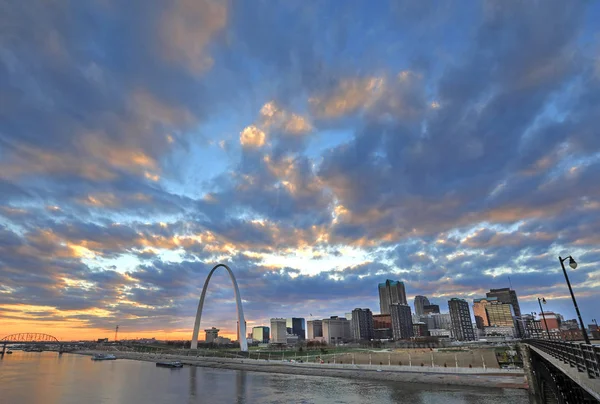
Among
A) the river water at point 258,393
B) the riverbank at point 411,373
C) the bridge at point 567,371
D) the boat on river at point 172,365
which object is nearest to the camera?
the bridge at point 567,371

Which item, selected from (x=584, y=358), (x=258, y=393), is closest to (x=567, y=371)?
(x=584, y=358)

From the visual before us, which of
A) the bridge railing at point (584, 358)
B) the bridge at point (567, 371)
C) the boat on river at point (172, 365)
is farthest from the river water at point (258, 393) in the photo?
the boat on river at point (172, 365)

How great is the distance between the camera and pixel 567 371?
55.2 ft

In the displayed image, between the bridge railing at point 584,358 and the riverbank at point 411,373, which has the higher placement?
the bridge railing at point 584,358

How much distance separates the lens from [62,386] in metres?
72.6

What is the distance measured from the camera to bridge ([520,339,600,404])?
509 inches

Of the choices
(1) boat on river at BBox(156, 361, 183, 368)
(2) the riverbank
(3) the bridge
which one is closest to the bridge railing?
(3) the bridge

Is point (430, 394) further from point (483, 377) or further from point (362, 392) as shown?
point (483, 377)

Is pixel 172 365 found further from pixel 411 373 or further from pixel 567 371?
pixel 567 371

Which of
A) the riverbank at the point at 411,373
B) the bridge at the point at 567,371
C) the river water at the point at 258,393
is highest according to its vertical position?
the bridge at the point at 567,371

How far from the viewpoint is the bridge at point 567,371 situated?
42.4 feet

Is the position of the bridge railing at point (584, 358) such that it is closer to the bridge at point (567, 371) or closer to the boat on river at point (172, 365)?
the bridge at point (567, 371)

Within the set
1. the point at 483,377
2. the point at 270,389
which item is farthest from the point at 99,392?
the point at 483,377

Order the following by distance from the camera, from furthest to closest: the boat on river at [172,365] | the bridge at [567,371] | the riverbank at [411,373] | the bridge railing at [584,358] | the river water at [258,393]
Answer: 1. the boat on river at [172,365]
2. the riverbank at [411,373]
3. the river water at [258,393]
4. the bridge at [567,371]
5. the bridge railing at [584,358]
